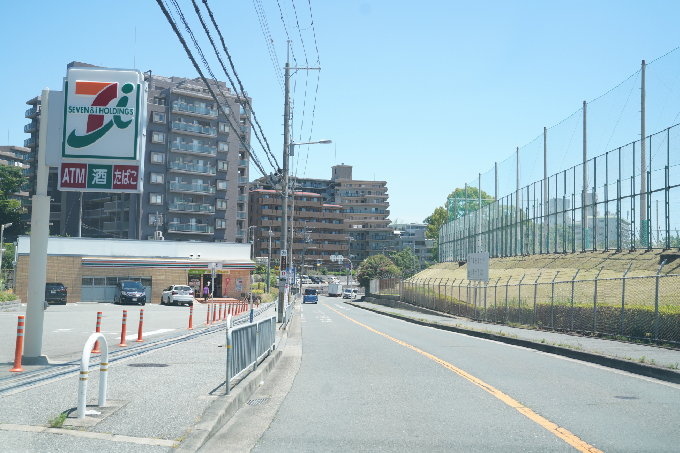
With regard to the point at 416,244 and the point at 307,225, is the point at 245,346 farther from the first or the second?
the point at 416,244

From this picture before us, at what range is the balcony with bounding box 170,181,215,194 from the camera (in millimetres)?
79188

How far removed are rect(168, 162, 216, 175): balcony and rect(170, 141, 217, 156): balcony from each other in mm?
1741

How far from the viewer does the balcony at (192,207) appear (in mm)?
79062

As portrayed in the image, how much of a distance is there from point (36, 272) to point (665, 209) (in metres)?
29.2

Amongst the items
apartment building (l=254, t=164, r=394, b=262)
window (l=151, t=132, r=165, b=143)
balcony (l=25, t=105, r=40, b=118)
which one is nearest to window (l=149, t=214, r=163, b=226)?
window (l=151, t=132, r=165, b=143)

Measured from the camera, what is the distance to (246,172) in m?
99.0

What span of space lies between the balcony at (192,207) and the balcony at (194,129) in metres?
9.73

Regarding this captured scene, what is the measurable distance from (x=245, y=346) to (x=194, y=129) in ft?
250

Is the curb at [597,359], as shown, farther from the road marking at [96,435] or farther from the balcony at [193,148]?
the balcony at [193,148]

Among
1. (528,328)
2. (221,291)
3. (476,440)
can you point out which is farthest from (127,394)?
(221,291)

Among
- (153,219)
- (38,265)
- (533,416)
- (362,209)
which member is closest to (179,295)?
(153,219)

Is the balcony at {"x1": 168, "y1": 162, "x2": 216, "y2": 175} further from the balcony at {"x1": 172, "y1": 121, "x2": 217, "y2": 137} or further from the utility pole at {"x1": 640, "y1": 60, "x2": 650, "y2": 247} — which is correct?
the utility pole at {"x1": 640, "y1": 60, "x2": 650, "y2": 247}

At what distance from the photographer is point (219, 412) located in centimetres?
717

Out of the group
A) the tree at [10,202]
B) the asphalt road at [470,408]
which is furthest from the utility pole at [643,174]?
the tree at [10,202]
